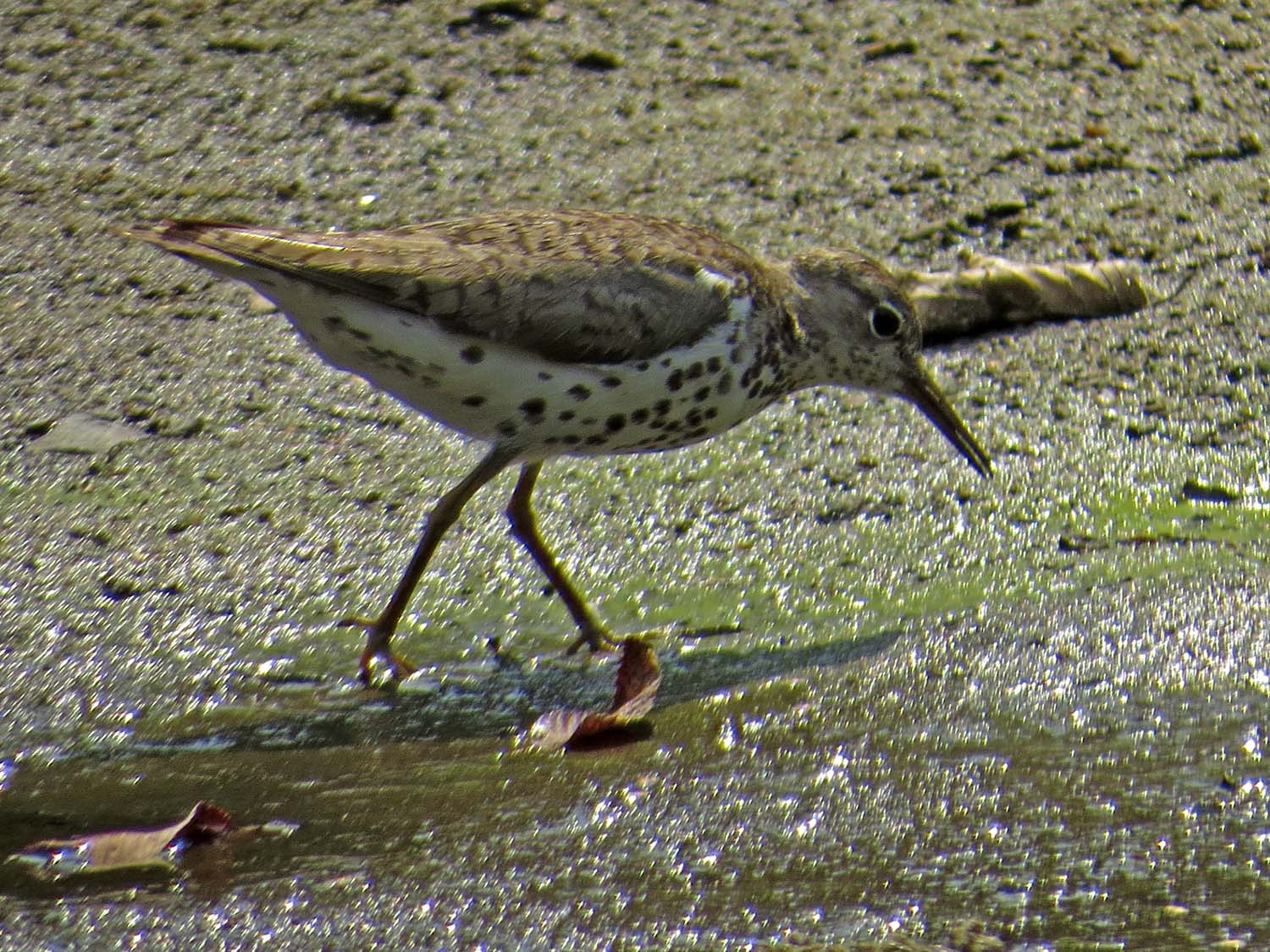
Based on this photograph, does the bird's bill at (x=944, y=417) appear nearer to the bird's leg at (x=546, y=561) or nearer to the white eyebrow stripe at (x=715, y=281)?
the white eyebrow stripe at (x=715, y=281)

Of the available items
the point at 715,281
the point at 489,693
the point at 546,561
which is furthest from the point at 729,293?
the point at 489,693

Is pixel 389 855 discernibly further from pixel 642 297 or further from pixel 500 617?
pixel 642 297

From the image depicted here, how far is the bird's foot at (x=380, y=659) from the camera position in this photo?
500 cm

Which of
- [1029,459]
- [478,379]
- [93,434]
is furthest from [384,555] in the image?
[1029,459]

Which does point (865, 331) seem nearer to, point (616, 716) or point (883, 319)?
point (883, 319)

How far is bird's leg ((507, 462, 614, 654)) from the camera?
206 inches

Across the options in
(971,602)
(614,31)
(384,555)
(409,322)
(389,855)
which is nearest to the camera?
(389,855)

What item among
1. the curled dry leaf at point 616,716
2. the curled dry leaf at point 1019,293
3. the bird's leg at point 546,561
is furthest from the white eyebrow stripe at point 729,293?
the curled dry leaf at point 1019,293

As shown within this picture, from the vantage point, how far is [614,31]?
28.3 feet

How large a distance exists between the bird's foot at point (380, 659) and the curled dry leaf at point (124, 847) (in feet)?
3.32

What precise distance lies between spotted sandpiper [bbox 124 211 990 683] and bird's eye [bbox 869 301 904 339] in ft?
1.39

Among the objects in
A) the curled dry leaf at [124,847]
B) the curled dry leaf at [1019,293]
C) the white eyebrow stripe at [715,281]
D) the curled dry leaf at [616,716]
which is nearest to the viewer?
the curled dry leaf at [124,847]

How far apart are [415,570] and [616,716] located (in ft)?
3.10

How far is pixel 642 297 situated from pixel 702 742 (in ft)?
4.66
